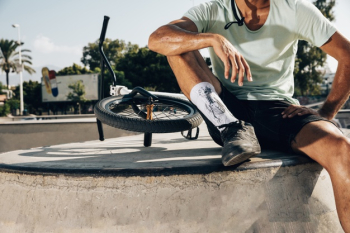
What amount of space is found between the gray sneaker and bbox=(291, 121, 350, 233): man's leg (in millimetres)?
292

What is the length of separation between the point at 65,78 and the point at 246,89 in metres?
46.1

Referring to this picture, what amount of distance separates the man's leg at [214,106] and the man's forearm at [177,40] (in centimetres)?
6

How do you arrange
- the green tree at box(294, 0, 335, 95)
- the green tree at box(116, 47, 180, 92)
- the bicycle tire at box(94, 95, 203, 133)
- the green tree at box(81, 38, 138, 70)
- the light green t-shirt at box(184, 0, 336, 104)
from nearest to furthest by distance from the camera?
1. the light green t-shirt at box(184, 0, 336, 104)
2. the bicycle tire at box(94, 95, 203, 133)
3. the green tree at box(294, 0, 335, 95)
4. the green tree at box(116, 47, 180, 92)
5. the green tree at box(81, 38, 138, 70)

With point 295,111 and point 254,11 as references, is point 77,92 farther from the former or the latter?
point 295,111

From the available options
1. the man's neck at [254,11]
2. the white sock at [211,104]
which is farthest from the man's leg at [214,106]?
Answer: the man's neck at [254,11]

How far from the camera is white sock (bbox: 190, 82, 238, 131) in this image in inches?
74.9

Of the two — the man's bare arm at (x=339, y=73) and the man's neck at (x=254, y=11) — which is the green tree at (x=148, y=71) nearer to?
the man's neck at (x=254, y=11)

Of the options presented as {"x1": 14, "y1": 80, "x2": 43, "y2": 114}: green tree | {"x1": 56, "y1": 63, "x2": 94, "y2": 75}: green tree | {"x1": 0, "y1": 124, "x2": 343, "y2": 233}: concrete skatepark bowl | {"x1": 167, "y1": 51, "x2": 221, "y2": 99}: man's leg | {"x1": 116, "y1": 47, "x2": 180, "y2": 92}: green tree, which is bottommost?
{"x1": 14, "y1": 80, "x2": 43, "y2": 114}: green tree

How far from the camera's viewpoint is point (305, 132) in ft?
5.82

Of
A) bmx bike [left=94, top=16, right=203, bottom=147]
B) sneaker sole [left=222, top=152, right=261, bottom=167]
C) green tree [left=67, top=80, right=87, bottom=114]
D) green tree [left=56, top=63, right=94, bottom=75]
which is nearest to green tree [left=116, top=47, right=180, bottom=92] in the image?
green tree [left=67, top=80, right=87, bottom=114]

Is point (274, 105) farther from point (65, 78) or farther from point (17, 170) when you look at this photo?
point (65, 78)

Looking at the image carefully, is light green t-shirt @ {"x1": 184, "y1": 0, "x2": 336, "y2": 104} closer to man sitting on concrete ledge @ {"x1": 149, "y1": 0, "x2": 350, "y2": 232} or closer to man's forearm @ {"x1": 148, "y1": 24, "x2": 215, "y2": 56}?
man sitting on concrete ledge @ {"x1": 149, "y1": 0, "x2": 350, "y2": 232}

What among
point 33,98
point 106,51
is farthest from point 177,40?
point 106,51

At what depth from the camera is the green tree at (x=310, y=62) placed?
101ft
